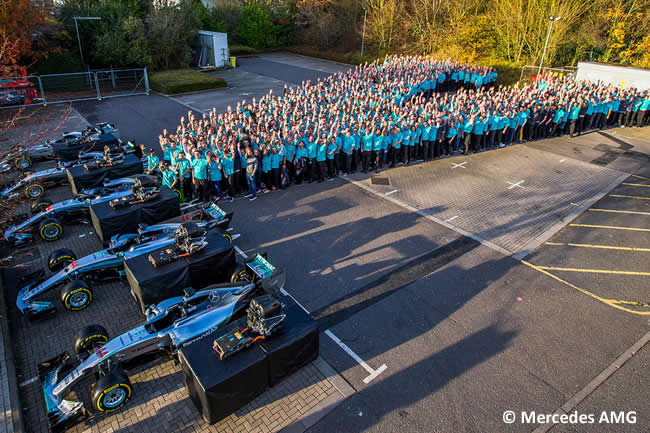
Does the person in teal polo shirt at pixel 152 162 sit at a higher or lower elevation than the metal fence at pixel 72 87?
lower

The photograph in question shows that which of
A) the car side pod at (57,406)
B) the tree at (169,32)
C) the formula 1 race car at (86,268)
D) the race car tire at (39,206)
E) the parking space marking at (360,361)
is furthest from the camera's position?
the tree at (169,32)

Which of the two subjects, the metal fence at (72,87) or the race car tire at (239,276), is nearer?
the race car tire at (239,276)

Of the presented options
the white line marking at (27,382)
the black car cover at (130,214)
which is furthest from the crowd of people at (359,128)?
the white line marking at (27,382)

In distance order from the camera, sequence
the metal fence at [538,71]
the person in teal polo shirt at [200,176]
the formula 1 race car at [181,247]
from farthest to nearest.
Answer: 1. the metal fence at [538,71]
2. the person in teal polo shirt at [200,176]
3. the formula 1 race car at [181,247]

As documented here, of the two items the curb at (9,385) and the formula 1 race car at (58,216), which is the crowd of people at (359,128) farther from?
the curb at (9,385)

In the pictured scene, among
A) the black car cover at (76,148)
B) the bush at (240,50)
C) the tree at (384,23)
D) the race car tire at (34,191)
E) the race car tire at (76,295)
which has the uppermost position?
the tree at (384,23)

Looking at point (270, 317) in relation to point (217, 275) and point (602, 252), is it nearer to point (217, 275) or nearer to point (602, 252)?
point (217, 275)

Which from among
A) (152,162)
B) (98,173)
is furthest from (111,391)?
(152,162)
